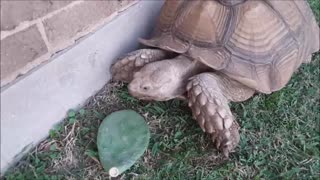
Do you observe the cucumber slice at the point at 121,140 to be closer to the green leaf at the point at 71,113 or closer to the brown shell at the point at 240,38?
the green leaf at the point at 71,113

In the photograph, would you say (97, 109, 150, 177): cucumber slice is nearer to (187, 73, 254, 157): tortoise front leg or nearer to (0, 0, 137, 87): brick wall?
(187, 73, 254, 157): tortoise front leg

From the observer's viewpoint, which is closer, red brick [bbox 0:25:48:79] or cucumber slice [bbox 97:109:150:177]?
red brick [bbox 0:25:48:79]

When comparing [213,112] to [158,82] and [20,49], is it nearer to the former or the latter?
[158,82]

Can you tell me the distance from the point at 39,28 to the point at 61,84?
0.33 m

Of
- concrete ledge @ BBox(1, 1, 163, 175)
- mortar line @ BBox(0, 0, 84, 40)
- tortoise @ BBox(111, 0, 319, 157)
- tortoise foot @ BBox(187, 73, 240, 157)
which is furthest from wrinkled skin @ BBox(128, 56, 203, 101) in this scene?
mortar line @ BBox(0, 0, 84, 40)

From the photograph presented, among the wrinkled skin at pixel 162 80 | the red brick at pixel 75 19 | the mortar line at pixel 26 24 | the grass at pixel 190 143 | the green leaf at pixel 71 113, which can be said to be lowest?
the grass at pixel 190 143

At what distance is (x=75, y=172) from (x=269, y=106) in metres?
1.08

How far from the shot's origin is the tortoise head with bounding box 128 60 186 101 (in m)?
2.12

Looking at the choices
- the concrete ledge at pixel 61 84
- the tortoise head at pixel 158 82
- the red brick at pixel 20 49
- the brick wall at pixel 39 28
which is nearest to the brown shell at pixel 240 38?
the tortoise head at pixel 158 82

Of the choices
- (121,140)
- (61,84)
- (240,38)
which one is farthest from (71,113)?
(240,38)

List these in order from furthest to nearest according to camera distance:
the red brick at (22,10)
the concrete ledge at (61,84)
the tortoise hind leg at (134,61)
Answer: the tortoise hind leg at (134,61)
the concrete ledge at (61,84)
the red brick at (22,10)

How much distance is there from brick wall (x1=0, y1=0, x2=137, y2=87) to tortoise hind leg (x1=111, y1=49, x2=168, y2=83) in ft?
0.80

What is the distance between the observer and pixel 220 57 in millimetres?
2158

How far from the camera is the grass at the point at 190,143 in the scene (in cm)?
196
